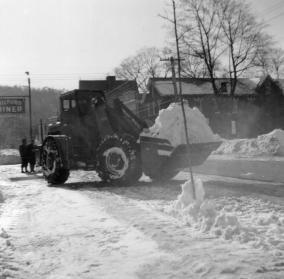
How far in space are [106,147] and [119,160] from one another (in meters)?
0.50

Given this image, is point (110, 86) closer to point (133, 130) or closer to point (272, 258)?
point (133, 130)

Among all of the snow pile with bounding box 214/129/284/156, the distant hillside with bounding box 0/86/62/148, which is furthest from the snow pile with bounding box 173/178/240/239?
the distant hillside with bounding box 0/86/62/148

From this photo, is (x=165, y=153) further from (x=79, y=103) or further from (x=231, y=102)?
(x=231, y=102)

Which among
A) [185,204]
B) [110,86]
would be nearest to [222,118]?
[110,86]

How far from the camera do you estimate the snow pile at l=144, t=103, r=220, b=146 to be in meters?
12.4

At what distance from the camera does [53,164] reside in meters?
14.3

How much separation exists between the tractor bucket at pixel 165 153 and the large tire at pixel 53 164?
2.51 m

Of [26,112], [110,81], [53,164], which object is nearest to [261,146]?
[53,164]

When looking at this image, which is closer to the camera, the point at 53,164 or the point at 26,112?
the point at 53,164

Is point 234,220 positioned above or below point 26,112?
below

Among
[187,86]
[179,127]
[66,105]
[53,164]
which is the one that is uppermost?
[187,86]

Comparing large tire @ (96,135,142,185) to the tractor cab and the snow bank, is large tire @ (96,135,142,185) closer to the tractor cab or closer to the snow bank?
the tractor cab

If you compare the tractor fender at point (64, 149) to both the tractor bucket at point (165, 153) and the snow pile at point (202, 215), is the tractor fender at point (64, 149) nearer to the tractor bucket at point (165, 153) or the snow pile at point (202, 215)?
the tractor bucket at point (165, 153)

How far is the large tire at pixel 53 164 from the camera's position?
13.9 m
